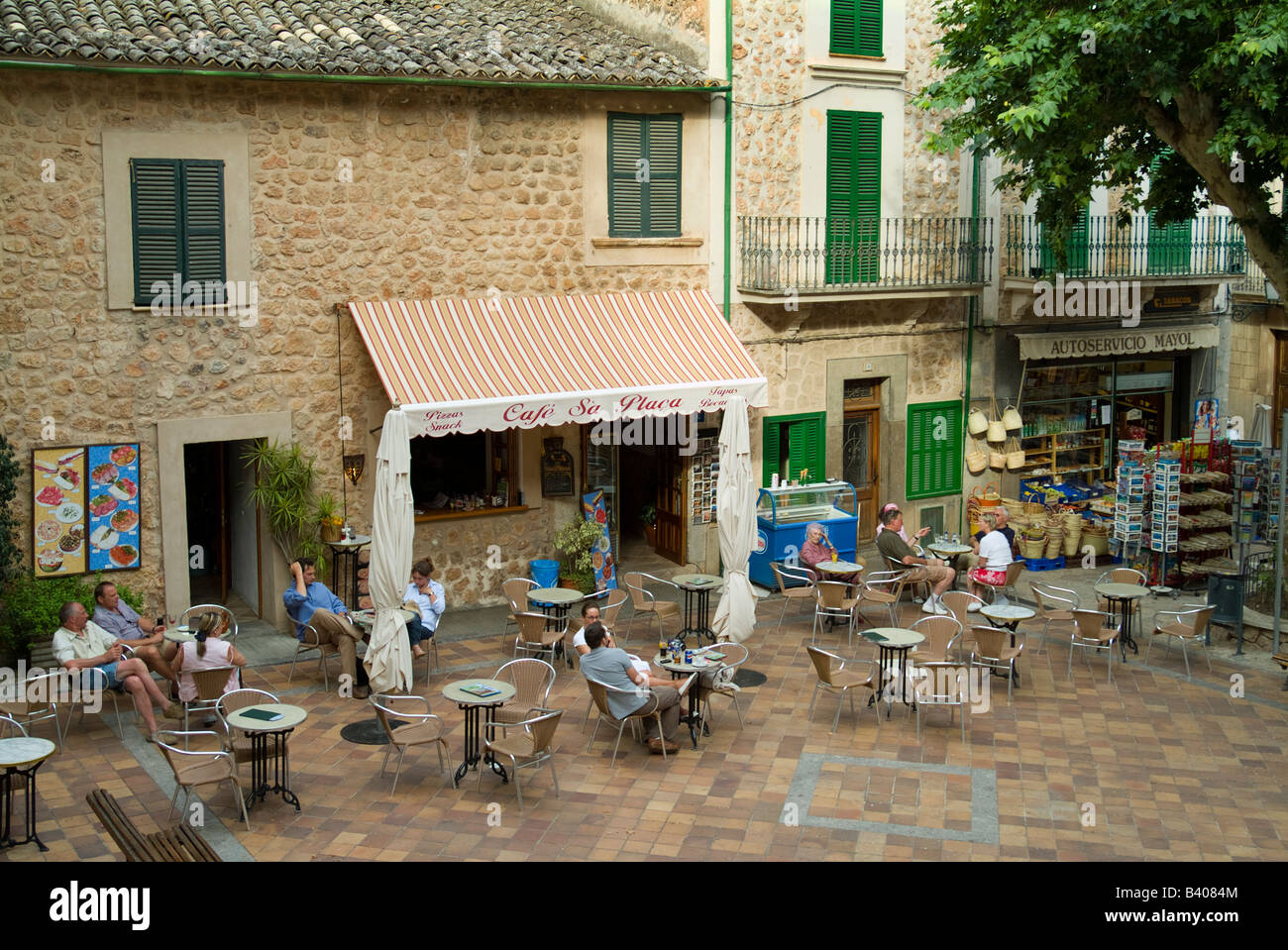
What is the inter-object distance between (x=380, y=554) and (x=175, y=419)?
10.0 ft

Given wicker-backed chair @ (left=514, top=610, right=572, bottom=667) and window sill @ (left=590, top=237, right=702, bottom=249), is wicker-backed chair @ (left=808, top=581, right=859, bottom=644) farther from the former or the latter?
window sill @ (left=590, top=237, right=702, bottom=249)

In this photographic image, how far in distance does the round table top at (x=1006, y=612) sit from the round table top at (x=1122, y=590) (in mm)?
1181

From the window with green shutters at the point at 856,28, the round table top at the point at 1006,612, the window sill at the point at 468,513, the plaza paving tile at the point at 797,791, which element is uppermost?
the window with green shutters at the point at 856,28

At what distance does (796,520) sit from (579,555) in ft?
9.55

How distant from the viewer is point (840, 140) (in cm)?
1841

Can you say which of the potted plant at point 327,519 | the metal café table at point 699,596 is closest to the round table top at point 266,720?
the potted plant at point 327,519

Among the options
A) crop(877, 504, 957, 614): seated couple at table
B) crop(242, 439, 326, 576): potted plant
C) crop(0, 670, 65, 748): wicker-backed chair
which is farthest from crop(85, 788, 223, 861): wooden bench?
crop(877, 504, 957, 614): seated couple at table

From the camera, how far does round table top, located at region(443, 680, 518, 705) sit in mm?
11375

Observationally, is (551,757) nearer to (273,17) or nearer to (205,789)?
(205,789)

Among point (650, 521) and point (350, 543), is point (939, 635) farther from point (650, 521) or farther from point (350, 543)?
point (350, 543)

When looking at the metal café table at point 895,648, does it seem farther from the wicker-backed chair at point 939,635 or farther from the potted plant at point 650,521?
the potted plant at point 650,521

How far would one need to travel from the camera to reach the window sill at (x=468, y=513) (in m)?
16.7

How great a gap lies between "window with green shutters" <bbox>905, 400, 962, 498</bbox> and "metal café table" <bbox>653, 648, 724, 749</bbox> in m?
7.75

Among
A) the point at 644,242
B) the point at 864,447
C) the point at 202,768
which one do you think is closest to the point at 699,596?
the point at 644,242
